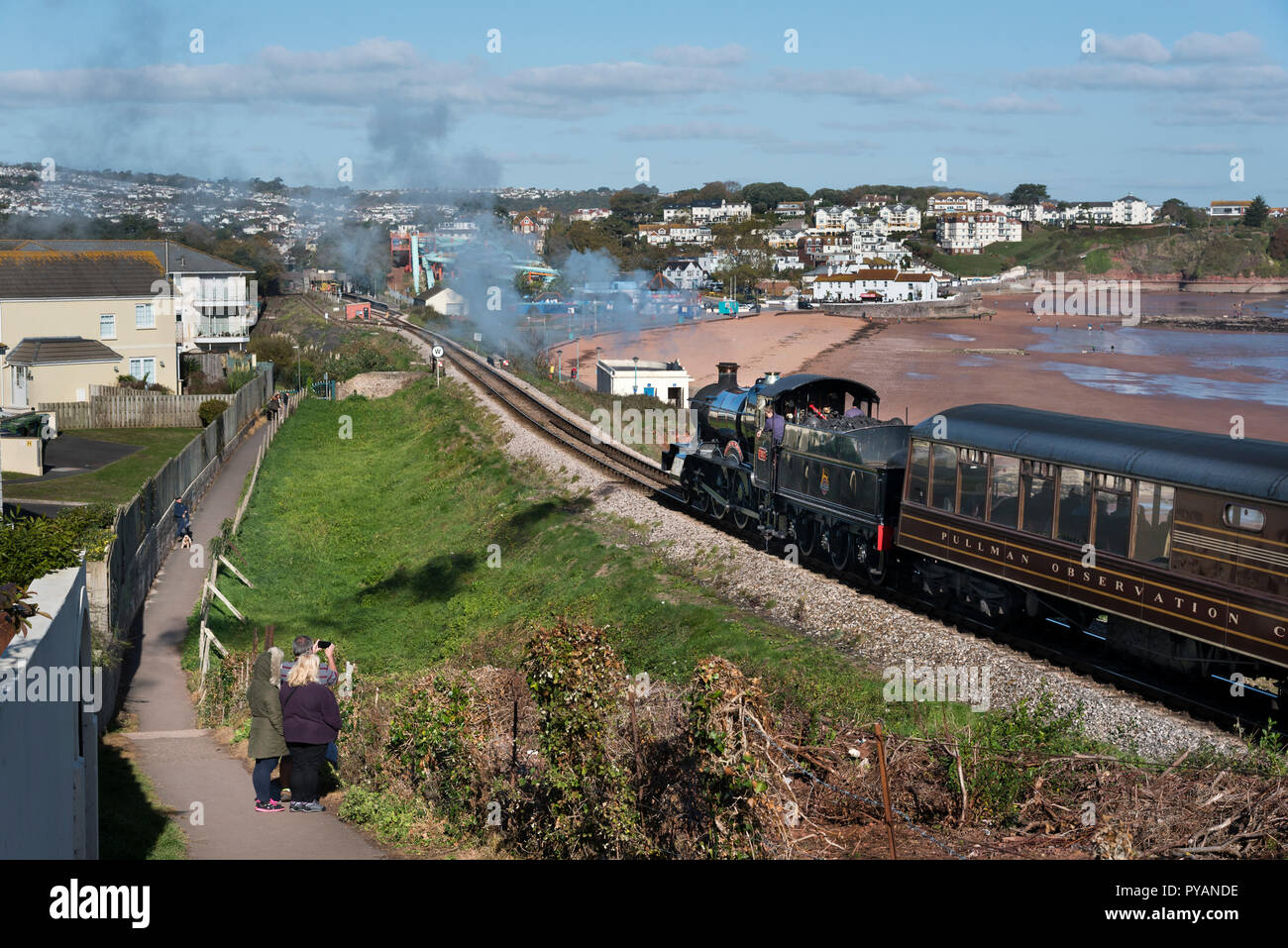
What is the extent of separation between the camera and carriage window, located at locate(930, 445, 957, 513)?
63.4ft

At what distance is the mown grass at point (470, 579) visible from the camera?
19.6 meters

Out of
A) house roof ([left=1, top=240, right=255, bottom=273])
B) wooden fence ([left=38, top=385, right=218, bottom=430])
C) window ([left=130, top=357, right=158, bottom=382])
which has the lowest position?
wooden fence ([left=38, top=385, right=218, bottom=430])

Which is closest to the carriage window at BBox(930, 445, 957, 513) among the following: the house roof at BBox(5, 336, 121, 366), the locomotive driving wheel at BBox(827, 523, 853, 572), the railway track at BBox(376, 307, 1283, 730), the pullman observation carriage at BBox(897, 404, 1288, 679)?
the pullman observation carriage at BBox(897, 404, 1288, 679)

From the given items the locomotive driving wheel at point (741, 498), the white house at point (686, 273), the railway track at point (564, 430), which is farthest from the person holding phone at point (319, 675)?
the white house at point (686, 273)

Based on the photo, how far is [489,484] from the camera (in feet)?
127

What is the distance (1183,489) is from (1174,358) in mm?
90642

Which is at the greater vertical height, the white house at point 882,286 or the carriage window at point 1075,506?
the white house at point 882,286

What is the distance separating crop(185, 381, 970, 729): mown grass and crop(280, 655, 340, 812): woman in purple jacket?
5.73 metres

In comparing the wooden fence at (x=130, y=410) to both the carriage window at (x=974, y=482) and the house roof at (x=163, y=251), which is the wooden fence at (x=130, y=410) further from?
the carriage window at (x=974, y=482)

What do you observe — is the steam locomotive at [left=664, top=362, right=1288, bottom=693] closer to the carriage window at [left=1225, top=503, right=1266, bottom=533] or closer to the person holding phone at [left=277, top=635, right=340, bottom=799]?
the carriage window at [left=1225, top=503, right=1266, bottom=533]

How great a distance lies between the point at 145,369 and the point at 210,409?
7290 millimetres

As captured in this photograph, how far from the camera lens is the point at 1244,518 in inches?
552

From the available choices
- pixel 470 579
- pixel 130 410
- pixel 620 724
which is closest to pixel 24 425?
pixel 130 410

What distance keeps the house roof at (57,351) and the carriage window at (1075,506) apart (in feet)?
145
